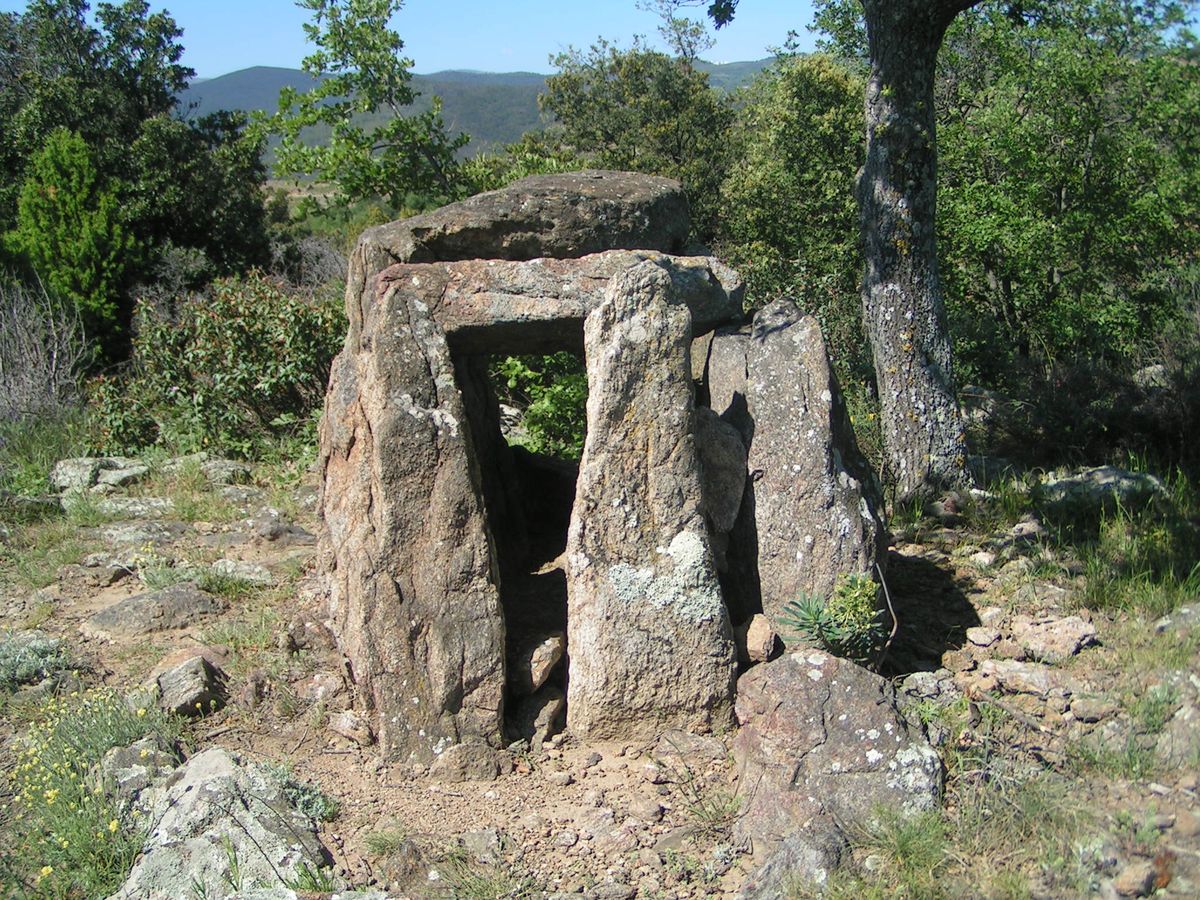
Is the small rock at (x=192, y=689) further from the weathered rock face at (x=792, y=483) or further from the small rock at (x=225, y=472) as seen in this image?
the small rock at (x=225, y=472)

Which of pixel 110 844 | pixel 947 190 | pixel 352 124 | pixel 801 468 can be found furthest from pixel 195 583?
pixel 947 190

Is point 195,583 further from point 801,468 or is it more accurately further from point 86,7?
point 86,7

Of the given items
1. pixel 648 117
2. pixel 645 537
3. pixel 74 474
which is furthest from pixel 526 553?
pixel 648 117

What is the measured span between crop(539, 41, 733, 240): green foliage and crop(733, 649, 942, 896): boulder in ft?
40.2

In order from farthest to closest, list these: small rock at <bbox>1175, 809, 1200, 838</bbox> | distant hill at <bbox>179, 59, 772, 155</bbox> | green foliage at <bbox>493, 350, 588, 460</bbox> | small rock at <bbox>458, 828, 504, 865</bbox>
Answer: distant hill at <bbox>179, 59, 772, 155</bbox> → green foliage at <bbox>493, 350, 588, 460</bbox> → small rock at <bbox>458, 828, 504, 865</bbox> → small rock at <bbox>1175, 809, 1200, 838</bbox>

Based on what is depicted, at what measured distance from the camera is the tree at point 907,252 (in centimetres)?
693

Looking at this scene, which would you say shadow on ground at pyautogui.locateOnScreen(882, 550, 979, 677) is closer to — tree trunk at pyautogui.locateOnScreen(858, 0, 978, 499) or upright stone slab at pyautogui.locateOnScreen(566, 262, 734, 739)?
tree trunk at pyautogui.locateOnScreen(858, 0, 978, 499)

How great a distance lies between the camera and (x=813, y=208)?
10719 millimetres

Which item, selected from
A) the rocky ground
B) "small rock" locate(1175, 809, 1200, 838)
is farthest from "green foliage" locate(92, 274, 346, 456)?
"small rock" locate(1175, 809, 1200, 838)

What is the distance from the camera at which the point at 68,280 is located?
12.4 meters

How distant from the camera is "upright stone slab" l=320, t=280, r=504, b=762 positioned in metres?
5.19

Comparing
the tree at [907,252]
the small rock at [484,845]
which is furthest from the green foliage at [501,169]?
the small rock at [484,845]

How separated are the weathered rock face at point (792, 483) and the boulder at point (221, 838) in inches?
97.0

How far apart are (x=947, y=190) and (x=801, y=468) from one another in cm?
596
